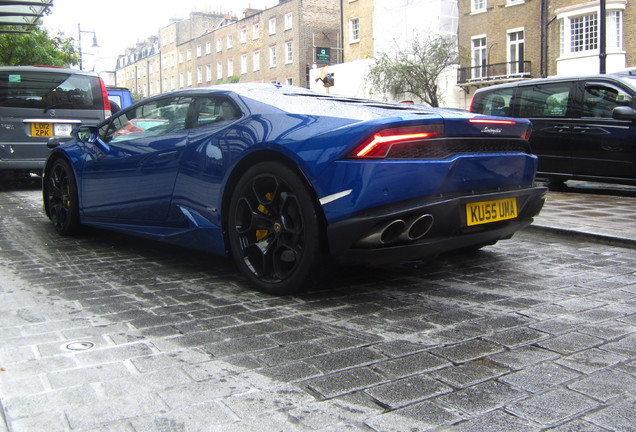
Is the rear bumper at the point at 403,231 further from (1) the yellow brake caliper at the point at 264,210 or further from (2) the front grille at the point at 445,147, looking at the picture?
(1) the yellow brake caliper at the point at 264,210

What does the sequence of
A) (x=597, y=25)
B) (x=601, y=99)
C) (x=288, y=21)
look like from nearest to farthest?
(x=601, y=99), (x=597, y=25), (x=288, y=21)

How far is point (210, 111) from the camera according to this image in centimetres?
426

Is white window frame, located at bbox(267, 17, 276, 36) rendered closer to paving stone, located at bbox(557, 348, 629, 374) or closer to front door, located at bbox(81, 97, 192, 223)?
front door, located at bbox(81, 97, 192, 223)

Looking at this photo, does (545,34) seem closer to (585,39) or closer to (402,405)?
(585,39)

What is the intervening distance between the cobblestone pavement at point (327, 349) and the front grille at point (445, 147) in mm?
859

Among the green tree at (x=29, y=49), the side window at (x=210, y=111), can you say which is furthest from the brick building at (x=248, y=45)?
the side window at (x=210, y=111)

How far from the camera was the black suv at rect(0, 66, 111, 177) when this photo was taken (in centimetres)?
990

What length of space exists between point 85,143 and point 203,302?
273 centimetres

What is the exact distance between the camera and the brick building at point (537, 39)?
91.8ft

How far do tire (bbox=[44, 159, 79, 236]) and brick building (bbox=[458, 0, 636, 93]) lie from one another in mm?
26766

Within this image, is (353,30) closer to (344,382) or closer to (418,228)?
(418,228)

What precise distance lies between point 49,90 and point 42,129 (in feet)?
2.21

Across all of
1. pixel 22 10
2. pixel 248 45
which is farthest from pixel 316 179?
pixel 248 45

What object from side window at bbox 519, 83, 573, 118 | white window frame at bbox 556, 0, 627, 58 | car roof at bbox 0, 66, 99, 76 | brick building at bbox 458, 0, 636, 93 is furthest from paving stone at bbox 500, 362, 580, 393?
white window frame at bbox 556, 0, 627, 58
